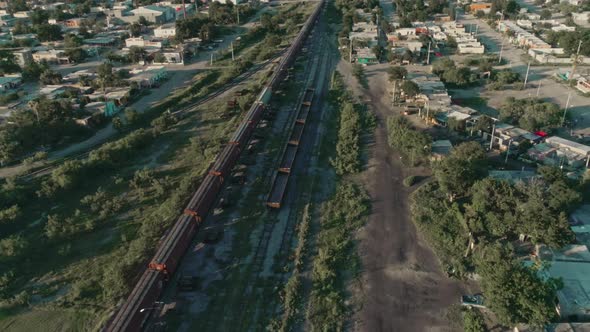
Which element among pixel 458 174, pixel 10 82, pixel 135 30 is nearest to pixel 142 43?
pixel 135 30

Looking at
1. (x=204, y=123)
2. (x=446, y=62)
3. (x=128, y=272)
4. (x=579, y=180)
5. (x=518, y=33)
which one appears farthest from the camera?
(x=518, y=33)

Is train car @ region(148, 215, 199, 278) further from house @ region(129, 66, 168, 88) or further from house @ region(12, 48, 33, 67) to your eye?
house @ region(12, 48, 33, 67)

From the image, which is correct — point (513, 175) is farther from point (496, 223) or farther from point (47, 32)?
point (47, 32)

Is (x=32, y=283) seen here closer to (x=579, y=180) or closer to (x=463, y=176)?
(x=463, y=176)

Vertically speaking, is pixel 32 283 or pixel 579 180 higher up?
pixel 579 180

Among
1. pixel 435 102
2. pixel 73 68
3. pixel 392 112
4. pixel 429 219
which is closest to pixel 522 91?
pixel 435 102

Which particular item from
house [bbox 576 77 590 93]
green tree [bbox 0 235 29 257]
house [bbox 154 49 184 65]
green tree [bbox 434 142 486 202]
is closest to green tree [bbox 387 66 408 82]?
green tree [bbox 434 142 486 202]

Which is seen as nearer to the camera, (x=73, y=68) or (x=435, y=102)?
(x=435, y=102)
